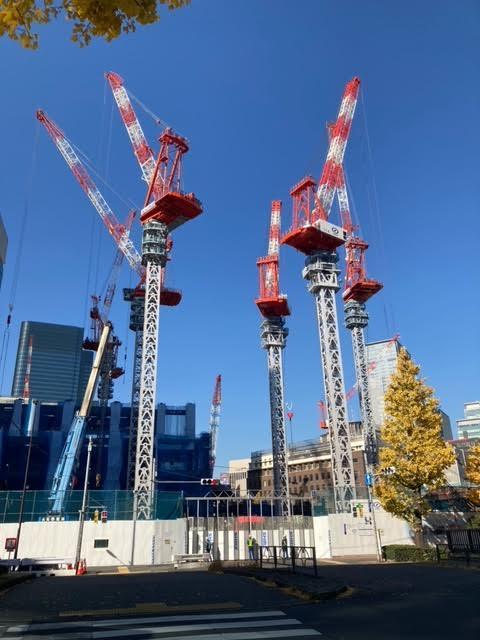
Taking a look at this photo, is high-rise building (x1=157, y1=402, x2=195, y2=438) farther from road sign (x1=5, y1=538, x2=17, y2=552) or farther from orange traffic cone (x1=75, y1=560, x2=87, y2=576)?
orange traffic cone (x1=75, y1=560, x2=87, y2=576)

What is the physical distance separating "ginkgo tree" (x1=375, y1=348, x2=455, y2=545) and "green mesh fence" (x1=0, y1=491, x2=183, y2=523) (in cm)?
1678

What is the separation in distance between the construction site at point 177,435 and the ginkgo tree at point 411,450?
238 centimetres

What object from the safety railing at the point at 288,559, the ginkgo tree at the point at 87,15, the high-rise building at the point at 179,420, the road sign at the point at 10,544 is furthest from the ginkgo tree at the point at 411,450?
the high-rise building at the point at 179,420

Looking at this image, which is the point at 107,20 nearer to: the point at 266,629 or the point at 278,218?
the point at 266,629

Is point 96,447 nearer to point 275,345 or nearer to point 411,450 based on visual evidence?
point 275,345

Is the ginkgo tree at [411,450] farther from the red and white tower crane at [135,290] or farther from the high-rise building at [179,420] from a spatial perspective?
the high-rise building at [179,420]

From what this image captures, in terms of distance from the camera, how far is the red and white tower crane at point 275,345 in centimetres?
6794

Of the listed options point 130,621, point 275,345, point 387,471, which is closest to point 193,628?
point 130,621

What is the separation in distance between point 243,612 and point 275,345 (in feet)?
215

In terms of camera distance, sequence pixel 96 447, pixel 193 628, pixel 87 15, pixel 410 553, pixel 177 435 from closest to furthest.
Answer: pixel 87 15 → pixel 193 628 → pixel 410 553 → pixel 96 447 → pixel 177 435

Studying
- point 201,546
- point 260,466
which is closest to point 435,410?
point 201,546

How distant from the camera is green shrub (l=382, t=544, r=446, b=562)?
25428 mm

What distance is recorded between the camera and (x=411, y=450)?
30672 mm

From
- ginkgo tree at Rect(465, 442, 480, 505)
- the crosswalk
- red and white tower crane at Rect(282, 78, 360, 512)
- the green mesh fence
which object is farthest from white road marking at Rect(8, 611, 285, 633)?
red and white tower crane at Rect(282, 78, 360, 512)
